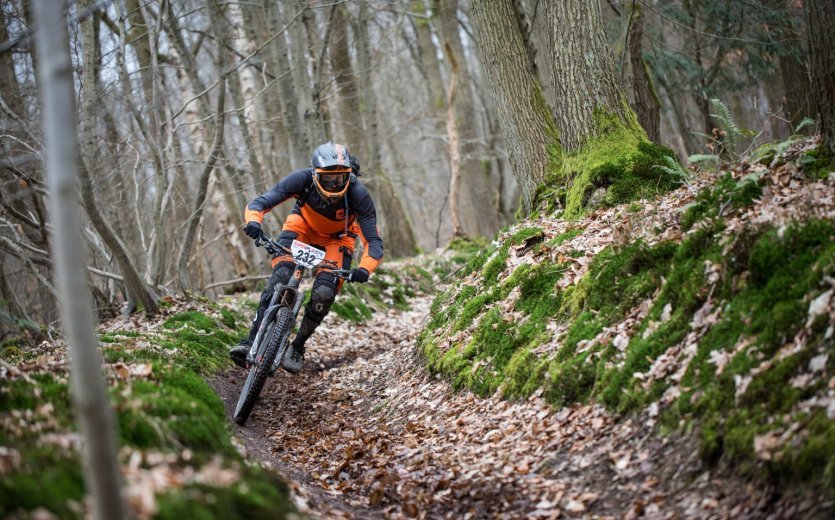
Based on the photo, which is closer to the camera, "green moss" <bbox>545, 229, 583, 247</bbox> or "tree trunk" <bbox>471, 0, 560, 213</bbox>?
"green moss" <bbox>545, 229, 583, 247</bbox>

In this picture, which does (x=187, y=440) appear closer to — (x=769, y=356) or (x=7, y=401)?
(x=7, y=401)

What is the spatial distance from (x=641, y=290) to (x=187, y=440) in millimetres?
3532

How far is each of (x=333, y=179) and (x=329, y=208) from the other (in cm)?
39

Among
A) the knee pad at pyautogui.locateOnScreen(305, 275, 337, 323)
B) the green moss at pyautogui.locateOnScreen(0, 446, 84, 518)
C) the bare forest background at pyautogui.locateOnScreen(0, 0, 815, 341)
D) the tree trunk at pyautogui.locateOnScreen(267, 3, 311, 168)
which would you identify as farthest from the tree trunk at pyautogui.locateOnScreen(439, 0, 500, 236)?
the green moss at pyautogui.locateOnScreen(0, 446, 84, 518)

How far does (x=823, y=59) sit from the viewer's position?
5766mm

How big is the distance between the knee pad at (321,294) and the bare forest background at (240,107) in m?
2.74

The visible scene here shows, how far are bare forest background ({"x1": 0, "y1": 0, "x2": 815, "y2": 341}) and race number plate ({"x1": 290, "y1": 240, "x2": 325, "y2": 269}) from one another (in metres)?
2.51

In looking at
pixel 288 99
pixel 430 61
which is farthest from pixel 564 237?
pixel 430 61

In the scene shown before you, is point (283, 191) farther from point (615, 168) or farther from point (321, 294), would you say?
point (615, 168)

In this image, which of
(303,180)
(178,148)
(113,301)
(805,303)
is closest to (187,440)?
(805,303)

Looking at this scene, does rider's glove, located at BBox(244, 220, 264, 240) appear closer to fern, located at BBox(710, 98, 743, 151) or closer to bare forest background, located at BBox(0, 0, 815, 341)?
bare forest background, located at BBox(0, 0, 815, 341)

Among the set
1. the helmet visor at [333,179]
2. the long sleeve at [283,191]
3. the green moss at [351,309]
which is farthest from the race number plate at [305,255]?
the green moss at [351,309]

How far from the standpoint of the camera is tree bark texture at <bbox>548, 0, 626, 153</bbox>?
8.86 metres

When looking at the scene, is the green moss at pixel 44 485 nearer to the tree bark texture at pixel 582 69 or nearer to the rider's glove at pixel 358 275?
the rider's glove at pixel 358 275
